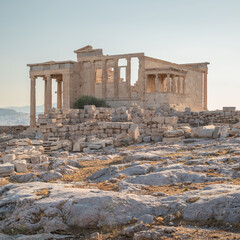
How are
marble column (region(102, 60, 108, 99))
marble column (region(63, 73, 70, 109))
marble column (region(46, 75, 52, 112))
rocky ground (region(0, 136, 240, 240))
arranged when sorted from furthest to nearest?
marble column (region(46, 75, 52, 112)), marble column (region(63, 73, 70, 109)), marble column (region(102, 60, 108, 99)), rocky ground (region(0, 136, 240, 240))

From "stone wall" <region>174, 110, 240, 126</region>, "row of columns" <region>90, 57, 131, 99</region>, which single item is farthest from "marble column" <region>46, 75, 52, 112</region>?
"stone wall" <region>174, 110, 240, 126</region>

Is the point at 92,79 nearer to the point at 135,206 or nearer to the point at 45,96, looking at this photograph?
the point at 45,96

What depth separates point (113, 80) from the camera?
45656 mm

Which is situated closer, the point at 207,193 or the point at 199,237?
the point at 199,237

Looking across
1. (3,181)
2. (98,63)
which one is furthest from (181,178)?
(98,63)

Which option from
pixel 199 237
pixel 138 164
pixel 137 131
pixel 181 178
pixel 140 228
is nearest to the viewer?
pixel 199 237

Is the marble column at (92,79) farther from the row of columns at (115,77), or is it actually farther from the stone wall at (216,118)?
the stone wall at (216,118)

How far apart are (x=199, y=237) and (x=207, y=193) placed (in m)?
1.55

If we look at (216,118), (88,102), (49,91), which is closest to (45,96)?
(49,91)

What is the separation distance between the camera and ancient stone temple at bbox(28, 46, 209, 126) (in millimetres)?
42844

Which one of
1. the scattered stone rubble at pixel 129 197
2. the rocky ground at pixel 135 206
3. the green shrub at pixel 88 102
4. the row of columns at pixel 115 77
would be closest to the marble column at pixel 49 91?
the green shrub at pixel 88 102

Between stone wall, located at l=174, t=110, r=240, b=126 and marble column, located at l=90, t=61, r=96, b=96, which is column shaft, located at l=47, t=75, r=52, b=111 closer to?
marble column, located at l=90, t=61, r=96, b=96

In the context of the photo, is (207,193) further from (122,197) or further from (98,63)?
(98,63)

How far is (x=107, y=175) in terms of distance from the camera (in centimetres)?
978
